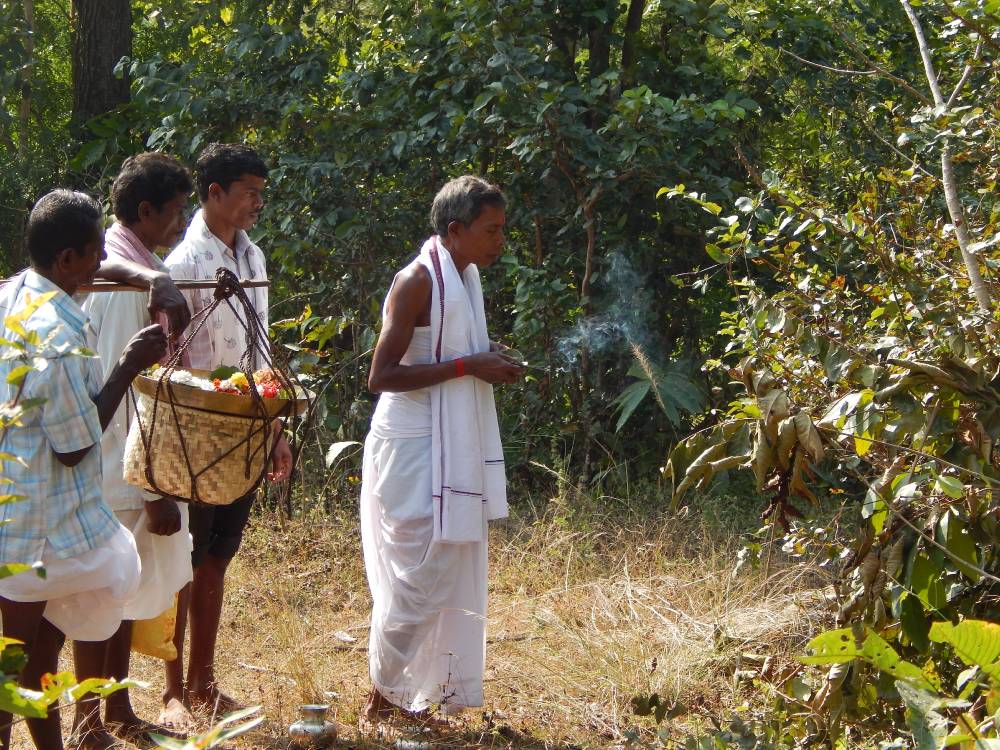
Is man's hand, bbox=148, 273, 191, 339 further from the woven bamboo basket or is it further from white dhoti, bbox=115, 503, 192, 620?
white dhoti, bbox=115, 503, 192, 620

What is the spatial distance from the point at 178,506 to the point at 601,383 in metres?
3.55

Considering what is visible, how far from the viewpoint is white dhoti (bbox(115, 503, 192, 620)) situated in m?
4.25

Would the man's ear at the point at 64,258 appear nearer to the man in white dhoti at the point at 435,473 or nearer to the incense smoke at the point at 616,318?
the man in white dhoti at the point at 435,473

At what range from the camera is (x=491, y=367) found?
4.37 m

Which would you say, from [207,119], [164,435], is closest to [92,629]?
[164,435]

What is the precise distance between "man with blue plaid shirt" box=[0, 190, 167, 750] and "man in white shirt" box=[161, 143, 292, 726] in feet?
3.00

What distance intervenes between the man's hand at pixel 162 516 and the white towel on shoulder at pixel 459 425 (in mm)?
882

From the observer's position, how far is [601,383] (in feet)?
24.1

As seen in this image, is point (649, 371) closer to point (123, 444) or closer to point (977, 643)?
point (123, 444)

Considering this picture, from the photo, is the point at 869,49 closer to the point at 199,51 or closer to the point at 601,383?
the point at 601,383

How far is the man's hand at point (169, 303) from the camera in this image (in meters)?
3.68

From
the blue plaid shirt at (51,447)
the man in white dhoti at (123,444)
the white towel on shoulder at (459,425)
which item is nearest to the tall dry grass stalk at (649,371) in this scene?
the white towel on shoulder at (459,425)

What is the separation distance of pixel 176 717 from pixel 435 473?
1.26 meters

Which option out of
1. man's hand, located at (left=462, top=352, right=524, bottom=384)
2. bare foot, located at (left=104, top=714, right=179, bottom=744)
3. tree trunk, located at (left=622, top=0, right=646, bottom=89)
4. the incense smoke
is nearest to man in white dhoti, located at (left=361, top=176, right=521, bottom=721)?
man's hand, located at (left=462, top=352, right=524, bottom=384)
